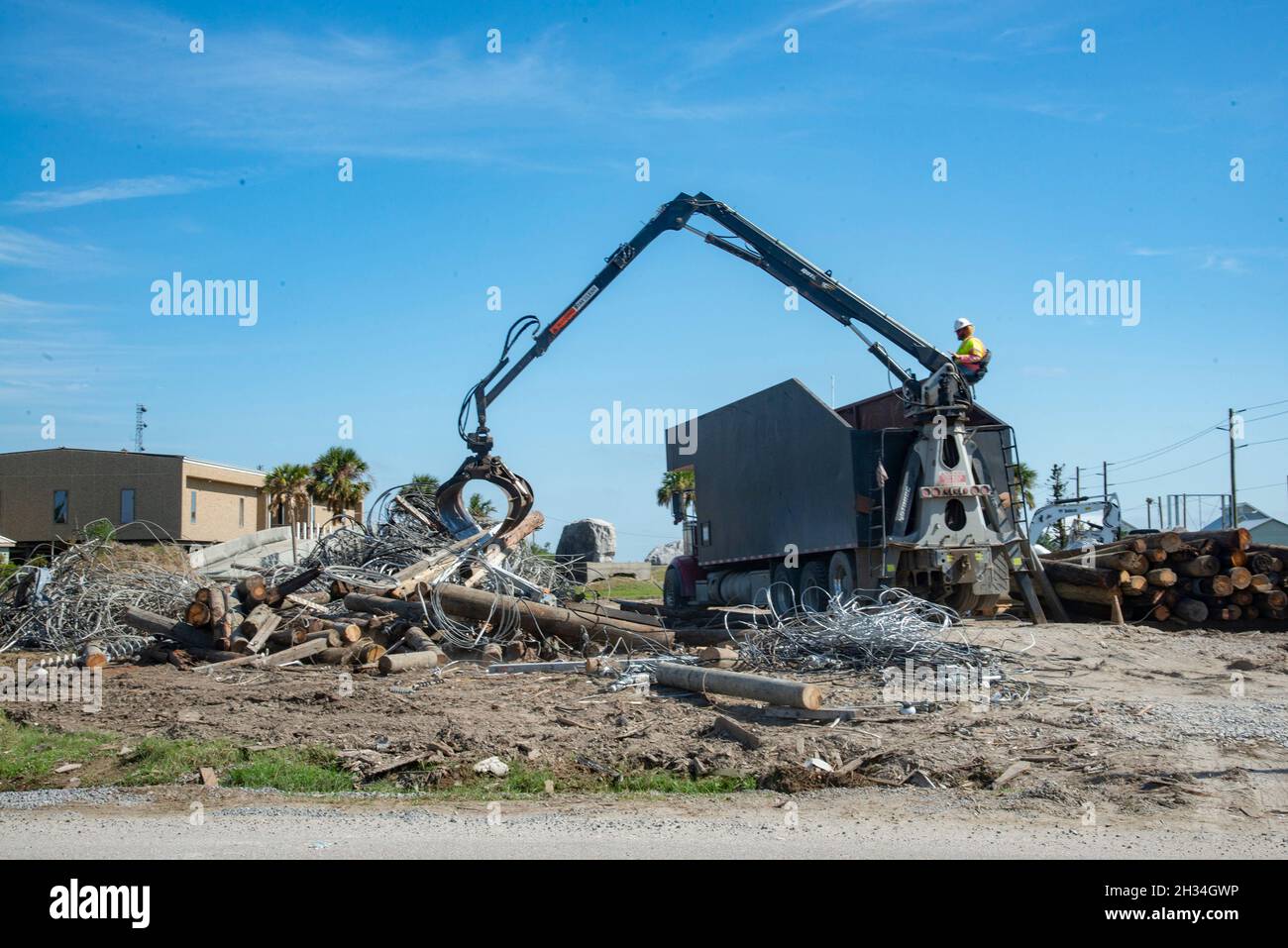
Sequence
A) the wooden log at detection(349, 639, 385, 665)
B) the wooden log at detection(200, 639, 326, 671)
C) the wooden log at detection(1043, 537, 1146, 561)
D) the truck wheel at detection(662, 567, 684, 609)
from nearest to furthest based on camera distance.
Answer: the wooden log at detection(200, 639, 326, 671), the wooden log at detection(349, 639, 385, 665), the wooden log at detection(1043, 537, 1146, 561), the truck wheel at detection(662, 567, 684, 609)

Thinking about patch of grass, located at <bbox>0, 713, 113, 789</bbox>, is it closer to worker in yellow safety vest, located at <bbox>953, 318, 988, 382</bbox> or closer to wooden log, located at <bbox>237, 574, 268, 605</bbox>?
wooden log, located at <bbox>237, 574, 268, 605</bbox>

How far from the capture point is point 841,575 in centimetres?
1667

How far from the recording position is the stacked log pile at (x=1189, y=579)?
16.9 meters

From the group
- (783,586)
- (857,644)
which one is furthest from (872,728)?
(783,586)

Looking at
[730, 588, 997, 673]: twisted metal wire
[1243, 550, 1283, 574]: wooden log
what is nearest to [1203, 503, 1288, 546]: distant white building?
[1243, 550, 1283, 574]: wooden log

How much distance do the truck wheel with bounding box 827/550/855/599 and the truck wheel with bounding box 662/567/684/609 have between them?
7.18 m

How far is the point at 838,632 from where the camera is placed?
1212 centimetres

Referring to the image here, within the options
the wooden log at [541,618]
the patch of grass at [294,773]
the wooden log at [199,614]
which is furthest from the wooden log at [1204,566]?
the wooden log at [199,614]

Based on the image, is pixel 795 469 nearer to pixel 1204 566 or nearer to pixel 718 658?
pixel 1204 566

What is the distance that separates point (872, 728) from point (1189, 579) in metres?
10.8

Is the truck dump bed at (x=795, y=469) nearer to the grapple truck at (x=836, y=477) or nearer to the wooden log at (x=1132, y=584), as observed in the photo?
the grapple truck at (x=836, y=477)

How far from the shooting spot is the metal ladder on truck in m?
16.1
